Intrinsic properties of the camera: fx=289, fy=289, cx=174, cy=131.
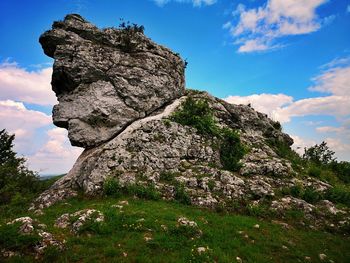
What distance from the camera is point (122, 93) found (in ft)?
112

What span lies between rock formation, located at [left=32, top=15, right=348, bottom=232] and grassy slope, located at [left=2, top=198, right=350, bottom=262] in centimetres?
351

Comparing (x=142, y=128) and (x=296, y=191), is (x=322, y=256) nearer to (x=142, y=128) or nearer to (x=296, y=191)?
(x=296, y=191)

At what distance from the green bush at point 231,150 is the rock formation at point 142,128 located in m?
0.64

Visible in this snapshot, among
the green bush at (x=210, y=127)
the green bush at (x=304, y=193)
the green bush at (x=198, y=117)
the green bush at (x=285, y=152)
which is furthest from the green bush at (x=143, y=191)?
the green bush at (x=285, y=152)

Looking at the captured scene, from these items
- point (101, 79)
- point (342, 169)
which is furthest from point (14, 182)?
point (342, 169)

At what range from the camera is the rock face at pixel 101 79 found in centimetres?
3278

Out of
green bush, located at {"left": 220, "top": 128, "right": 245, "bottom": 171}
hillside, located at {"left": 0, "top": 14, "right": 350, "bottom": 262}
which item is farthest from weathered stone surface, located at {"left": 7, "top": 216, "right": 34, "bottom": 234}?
green bush, located at {"left": 220, "top": 128, "right": 245, "bottom": 171}

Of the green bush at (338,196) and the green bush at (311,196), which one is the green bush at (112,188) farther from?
the green bush at (338,196)

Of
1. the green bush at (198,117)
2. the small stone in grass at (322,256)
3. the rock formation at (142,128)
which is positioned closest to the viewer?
the small stone in grass at (322,256)

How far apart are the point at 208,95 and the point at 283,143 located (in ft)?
40.6

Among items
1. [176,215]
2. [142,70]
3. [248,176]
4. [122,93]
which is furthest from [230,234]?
[142,70]

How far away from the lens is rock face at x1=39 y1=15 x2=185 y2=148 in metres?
32.8

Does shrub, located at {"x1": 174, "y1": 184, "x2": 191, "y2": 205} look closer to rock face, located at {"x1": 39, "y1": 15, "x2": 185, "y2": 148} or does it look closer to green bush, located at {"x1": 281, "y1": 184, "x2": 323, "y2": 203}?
green bush, located at {"x1": 281, "y1": 184, "x2": 323, "y2": 203}

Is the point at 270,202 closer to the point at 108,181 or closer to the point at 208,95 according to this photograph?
the point at 108,181
